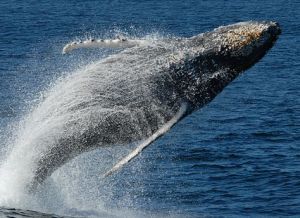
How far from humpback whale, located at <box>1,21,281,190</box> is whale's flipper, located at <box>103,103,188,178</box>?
53mm

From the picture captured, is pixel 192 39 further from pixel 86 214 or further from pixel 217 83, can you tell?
pixel 86 214

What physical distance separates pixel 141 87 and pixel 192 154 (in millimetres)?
16978

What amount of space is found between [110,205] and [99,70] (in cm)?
923

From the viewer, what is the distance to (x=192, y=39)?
2211cm

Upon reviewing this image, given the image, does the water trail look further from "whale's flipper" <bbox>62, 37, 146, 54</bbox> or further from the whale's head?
the whale's head

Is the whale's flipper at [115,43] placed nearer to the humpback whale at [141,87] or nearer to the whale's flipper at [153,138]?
the humpback whale at [141,87]

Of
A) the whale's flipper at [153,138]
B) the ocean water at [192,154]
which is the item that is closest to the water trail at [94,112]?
the whale's flipper at [153,138]

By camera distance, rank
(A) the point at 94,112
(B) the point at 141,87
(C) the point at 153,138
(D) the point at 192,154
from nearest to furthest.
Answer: (C) the point at 153,138 → (B) the point at 141,87 → (A) the point at 94,112 → (D) the point at 192,154

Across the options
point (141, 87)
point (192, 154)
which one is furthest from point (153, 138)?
point (192, 154)

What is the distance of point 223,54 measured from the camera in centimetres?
2197

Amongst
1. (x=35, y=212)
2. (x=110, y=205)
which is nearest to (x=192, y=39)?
(x=35, y=212)

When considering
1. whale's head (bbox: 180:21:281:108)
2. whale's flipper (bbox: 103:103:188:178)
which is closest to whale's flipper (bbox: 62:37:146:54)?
whale's head (bbox: 180:21:281:108)

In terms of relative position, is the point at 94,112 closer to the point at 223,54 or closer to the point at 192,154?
the point at 223,54

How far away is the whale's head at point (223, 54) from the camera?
71.2 ft
